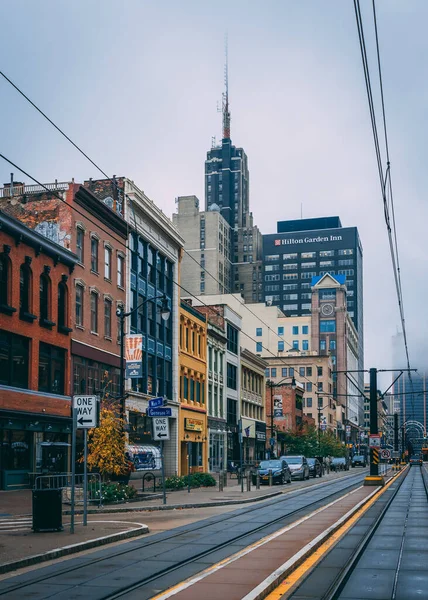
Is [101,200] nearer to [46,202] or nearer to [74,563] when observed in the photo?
[46,202]

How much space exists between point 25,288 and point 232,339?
4123 centimetres

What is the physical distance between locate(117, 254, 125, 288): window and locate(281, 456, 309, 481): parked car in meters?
18.1

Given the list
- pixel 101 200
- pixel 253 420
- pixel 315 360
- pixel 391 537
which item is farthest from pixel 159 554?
pixel 315 360

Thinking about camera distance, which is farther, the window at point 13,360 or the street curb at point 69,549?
the window at point 13,360

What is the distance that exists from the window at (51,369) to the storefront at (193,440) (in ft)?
65.8

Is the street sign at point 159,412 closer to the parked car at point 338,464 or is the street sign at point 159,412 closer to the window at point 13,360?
the window at point 13,360

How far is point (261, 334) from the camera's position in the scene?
157 m

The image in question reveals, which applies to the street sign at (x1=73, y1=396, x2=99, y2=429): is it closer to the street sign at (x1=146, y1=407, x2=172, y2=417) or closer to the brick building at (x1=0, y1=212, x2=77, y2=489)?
the street sign at (x1=146, y1=407, x2=172, y2=417)

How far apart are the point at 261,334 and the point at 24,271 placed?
4669 inches

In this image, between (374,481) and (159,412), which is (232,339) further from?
(159,412)

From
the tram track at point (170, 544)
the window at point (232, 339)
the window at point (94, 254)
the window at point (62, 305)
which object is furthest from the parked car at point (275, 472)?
the window at point (232, 339)

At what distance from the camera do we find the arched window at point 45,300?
135ft

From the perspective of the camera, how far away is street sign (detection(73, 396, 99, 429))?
19.2 m

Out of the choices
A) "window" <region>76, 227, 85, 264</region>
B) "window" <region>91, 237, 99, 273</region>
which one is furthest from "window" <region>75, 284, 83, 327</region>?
"window" <region>91, 237, 99, 273</region>
